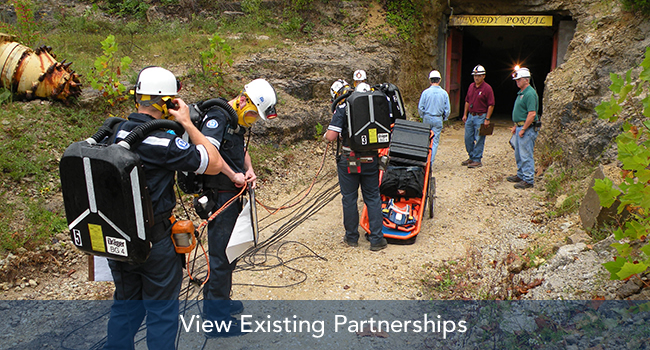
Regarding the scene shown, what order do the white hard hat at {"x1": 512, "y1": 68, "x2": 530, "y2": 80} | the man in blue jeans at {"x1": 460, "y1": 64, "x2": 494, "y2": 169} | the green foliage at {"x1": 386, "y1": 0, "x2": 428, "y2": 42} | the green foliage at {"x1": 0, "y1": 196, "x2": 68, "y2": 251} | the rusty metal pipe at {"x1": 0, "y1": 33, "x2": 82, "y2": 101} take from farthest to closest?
the green foliage at {"x1": 386, "y1": 0, "x2": 428, "y2": 42} → the man in blue jeans at {"x1": 460, "y1": 64, "x2": 494, "y2": 169} → the white hard hat at {"x1": 512, "y1": 68, "x2": 530, "y2": 80} → the rusty metal pipe at {"x1": 0, "y1": 33, "x2": 82, "y2": 101} → the green foliage at {"x1": 0, "y1": 196, "x2": 68, "y2": 251}

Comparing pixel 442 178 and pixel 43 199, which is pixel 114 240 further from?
pixel 442 178

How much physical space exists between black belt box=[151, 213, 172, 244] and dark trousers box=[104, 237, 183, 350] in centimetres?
3

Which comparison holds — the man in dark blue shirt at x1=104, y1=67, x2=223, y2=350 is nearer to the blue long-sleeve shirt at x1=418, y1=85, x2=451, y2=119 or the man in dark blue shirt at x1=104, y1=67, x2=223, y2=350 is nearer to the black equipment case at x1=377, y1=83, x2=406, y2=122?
the black equipment case at x1=377, y1=83, x2=406, y2=122

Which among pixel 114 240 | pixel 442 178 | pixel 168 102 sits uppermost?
pixel 168 102

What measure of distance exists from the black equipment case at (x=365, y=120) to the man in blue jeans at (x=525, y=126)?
3.24 metres

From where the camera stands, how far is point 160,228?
2.86m

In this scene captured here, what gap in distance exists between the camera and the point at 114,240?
2607mm

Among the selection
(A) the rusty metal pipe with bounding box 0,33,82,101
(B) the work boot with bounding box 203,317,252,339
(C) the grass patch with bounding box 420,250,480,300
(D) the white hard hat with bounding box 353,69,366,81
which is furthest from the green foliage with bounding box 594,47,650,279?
(A) the rusty metal pipe with bounding box 0,33,82,101

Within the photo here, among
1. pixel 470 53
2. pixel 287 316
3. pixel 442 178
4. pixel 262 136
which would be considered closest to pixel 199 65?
pixel 262 136

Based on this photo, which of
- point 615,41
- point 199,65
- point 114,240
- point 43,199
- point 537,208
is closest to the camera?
point 114,240

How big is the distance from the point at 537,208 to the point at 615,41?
3.06 metres

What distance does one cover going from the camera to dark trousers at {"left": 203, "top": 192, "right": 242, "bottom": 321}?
12.3 feet

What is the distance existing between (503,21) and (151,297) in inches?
482

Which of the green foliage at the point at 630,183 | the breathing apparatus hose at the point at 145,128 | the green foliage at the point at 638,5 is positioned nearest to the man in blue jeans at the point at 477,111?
the green foliage at the point at 638,5
